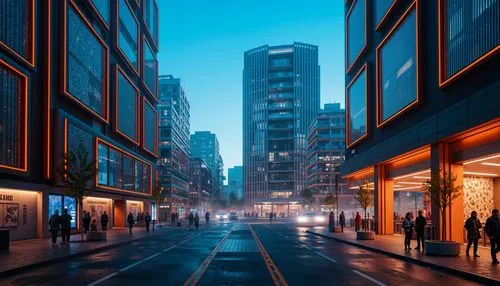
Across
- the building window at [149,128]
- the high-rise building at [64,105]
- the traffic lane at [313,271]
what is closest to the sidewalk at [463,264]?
the traffic lane at [313,271]

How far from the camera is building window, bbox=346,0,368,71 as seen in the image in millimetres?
52125

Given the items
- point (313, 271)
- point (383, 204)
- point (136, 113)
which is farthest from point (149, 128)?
point (313, 271)

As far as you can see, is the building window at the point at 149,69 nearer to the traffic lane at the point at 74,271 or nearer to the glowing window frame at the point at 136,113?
the glowing window frame at the point at 136,113

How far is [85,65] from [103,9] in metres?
A: 10.6

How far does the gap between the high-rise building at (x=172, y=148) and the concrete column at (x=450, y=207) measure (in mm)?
104398

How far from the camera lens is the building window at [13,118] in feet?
112

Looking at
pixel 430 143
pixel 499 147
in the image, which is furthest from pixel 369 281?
pixel 430 143

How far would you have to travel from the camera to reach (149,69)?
287 feet

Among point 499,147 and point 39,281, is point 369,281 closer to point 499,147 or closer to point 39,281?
point 39,281

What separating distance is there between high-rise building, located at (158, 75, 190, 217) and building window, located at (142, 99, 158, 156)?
43.6 metres

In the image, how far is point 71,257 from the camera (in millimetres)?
24203

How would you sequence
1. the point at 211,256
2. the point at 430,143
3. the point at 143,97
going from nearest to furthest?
the point at 211,256 < the point at 430,143 < the point at 143,97

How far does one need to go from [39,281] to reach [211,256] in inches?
366

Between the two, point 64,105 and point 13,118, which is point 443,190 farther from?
point 64,105
